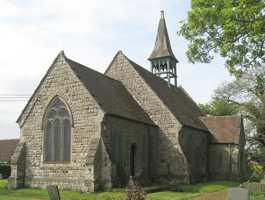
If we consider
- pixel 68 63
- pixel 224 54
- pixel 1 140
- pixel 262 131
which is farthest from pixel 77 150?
pixel 1 140

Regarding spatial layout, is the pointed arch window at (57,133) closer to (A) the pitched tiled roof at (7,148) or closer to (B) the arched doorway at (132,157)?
(B) the arched doorway at (132,157)

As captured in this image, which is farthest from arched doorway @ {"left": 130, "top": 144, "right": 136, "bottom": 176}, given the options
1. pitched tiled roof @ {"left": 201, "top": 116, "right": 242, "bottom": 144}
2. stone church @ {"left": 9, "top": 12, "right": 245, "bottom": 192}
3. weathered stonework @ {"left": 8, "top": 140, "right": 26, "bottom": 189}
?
pitched tiled roof @ {"left": 201, "top": 116, "right": 242, "bottom": 144}

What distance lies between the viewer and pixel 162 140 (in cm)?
3300

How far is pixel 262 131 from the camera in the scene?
5262cm

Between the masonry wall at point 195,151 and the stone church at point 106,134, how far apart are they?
0.09m

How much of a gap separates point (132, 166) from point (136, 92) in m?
7.36

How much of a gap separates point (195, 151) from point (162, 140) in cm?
457

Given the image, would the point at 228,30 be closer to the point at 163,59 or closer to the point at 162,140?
the point at 162,140

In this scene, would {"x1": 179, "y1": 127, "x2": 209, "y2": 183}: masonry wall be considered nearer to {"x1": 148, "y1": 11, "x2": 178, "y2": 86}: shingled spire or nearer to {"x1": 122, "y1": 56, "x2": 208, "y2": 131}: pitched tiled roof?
{"x1": 122, "y1": 56, "x2": 208, "y2": 131}: pitched tiled roof

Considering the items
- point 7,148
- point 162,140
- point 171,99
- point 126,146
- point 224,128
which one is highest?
point 171,99

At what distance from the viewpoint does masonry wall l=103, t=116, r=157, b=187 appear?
26484 millimetres

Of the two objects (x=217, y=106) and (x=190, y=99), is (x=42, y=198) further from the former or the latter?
(x=217, y=106)

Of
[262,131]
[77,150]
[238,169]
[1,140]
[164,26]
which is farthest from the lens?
[1,140]

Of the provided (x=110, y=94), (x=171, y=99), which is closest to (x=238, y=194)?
(x=110, y=94)
